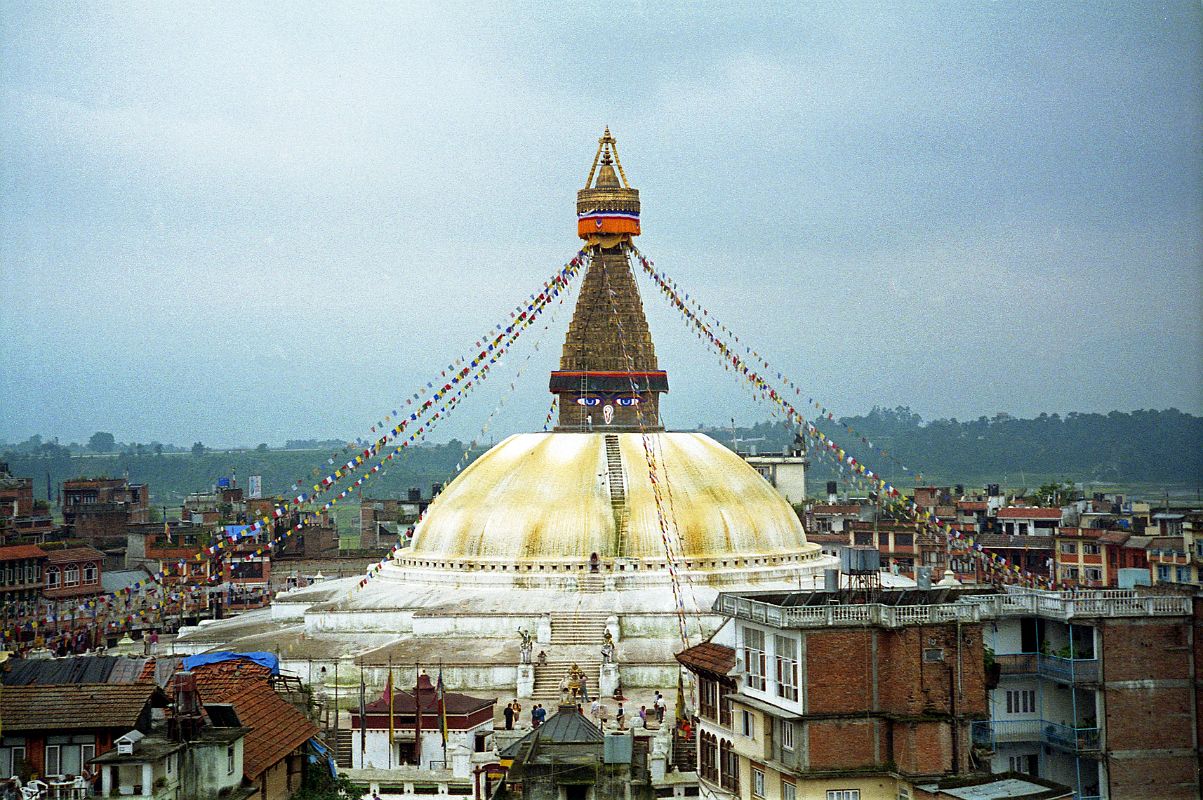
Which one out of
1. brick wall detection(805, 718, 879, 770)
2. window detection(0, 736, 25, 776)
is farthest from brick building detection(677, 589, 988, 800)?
window detection(0, 736, 25, 776)

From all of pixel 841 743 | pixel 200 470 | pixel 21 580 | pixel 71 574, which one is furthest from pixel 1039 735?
pixel 200 470

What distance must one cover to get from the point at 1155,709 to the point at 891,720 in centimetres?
385

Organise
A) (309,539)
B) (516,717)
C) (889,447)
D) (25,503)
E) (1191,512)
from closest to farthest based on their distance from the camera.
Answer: (516,717), (1191,512), (309,539), (25,503), (889,447)

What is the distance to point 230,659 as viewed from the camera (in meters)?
33.2

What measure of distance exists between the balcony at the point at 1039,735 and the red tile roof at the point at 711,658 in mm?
3833

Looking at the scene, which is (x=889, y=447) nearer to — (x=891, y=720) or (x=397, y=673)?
(x=397, y=673)

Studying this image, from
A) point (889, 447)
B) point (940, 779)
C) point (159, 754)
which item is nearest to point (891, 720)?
point (940, 779)

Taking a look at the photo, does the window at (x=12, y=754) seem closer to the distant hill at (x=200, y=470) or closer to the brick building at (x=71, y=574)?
the brick building at (x=71, y=574)

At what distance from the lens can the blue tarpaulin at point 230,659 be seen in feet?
107

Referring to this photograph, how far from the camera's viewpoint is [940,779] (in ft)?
75.9

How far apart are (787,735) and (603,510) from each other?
20.8 meters

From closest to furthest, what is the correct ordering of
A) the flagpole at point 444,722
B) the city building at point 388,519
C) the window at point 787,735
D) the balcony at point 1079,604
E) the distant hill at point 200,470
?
the window at point 787,735 < the balcony at point 1079,604 < the flagpole at point 444,722 < the city building at point 388,519 < the distant hill at point 200,470

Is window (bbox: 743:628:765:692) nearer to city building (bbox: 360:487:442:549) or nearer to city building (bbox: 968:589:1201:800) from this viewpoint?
city building (bbox: 968:589:1201:800)

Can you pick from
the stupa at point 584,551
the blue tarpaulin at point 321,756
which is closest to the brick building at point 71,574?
the stupa at point 584,551
